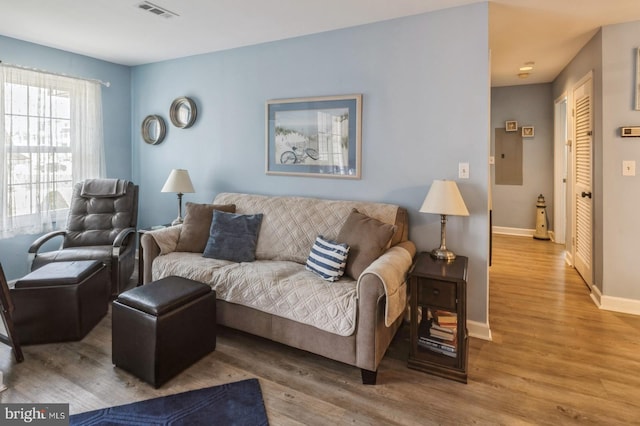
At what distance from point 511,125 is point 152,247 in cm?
582

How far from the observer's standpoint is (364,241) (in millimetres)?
2520

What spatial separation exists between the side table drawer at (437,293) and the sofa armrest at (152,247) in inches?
81.7

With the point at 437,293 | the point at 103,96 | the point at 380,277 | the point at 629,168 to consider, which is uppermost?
the point at 103,96

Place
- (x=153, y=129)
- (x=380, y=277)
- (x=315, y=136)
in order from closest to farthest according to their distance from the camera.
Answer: (x=380, y=277), (x=315, y=136), (x=153, y=129)

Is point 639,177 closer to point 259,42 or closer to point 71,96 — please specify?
point 259,42

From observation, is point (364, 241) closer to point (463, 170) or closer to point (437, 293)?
point (437, 293)

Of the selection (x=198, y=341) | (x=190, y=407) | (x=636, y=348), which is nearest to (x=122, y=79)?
(x=198, y=341)

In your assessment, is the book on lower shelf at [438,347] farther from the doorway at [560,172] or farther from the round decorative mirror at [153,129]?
the doorway at [560,172]

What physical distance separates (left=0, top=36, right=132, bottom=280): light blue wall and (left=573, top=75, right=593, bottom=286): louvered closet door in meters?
5.22

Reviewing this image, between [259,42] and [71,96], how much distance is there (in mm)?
2185

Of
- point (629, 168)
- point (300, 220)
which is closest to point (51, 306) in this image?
point (300, 220)

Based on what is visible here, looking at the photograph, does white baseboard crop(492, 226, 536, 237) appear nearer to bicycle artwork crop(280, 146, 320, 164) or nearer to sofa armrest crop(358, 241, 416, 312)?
bicycle artwork crop(280, 146, 320, 164)

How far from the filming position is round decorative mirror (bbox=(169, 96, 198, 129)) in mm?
4128

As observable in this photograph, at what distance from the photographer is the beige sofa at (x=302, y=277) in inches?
83.0
